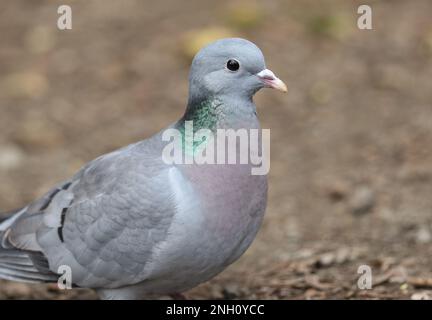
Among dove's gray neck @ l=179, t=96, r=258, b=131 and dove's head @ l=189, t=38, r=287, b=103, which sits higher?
dove's head @ l=189, t=38, r=287, b=103

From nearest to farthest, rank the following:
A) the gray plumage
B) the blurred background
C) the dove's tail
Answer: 1. the gray plumage
2. the dove's tail
3. the blurred background

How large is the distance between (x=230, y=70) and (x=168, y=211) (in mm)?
829

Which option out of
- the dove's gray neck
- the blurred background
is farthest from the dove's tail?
the dove's gray neck

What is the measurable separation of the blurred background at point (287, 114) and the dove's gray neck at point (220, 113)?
1.41 metres

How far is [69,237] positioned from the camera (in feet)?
16.3

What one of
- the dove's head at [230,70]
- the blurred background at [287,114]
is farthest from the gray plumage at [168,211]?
the blurred background at [287,114]

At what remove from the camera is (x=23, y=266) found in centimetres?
512

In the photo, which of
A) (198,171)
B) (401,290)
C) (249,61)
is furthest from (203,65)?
(401,290)

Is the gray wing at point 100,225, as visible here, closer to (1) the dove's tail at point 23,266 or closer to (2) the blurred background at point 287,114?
(1) the dove's tail at point 23,266

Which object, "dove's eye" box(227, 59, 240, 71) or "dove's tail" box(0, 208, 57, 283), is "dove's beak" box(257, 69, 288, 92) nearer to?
"dove's eye" box(227, 59, 240, 71)

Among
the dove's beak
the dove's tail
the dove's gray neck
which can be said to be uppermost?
the dove's beak

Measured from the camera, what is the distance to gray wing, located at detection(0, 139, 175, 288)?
4.62m

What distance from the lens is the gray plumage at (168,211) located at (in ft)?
14.9

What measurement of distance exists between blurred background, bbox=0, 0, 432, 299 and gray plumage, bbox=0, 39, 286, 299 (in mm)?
936
